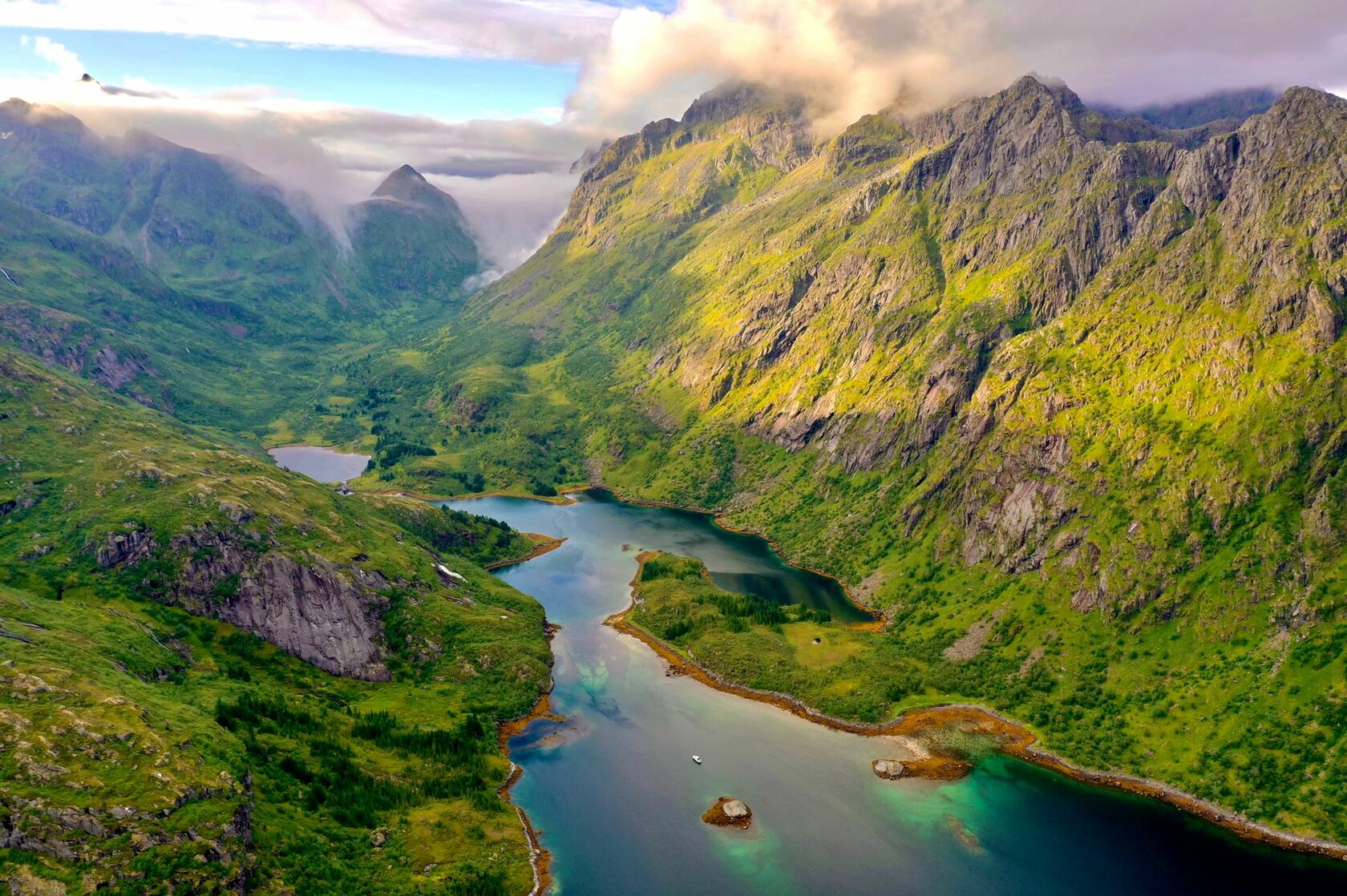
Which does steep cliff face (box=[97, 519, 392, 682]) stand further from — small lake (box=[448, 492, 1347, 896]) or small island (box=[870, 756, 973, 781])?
small island (box=[870, 756, 973, 781])

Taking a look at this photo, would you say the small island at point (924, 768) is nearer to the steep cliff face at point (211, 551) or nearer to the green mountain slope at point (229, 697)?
the green mountain slope at point (229, 697)

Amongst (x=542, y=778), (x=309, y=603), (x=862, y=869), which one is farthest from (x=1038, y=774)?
(x=309, y=603)

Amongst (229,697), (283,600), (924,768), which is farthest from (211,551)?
(924,768)

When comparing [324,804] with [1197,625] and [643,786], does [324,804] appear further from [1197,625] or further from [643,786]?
[1197,625]

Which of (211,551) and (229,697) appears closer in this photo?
(229,697)

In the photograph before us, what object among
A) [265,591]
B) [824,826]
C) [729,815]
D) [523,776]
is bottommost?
[523,776]

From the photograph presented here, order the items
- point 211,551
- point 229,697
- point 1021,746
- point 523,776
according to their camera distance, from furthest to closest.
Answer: point 211,551, point 1021,746, point 523,776, point 229,697

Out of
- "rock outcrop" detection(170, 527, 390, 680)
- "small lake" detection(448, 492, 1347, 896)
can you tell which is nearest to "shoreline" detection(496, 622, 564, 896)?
"small lake" detection(448, 492, 1347, 896)

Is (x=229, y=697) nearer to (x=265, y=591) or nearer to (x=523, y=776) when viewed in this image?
(x=265, y=591)
